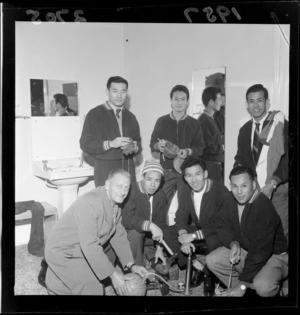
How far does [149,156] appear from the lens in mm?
2086

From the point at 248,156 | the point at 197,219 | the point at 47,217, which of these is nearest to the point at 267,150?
the point at 248,156

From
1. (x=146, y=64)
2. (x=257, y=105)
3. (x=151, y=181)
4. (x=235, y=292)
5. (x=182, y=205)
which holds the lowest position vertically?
(x=235, y=292)

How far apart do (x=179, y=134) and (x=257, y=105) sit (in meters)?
0.36

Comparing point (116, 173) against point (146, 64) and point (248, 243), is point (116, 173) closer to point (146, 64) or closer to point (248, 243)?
point (146, 64)

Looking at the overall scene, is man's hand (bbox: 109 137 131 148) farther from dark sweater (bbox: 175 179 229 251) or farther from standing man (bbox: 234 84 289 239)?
standing man (bbox: 234 84 289 239)

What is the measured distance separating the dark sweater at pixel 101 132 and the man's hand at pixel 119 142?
14 mm

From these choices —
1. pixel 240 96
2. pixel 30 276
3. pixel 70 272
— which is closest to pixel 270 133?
pixel 240 96

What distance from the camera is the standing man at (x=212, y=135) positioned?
205cm

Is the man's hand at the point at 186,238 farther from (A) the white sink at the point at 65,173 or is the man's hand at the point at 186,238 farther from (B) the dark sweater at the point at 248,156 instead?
(A) the white sink at the point at 65,173

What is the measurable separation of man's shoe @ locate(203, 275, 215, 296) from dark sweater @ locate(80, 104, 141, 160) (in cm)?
→ 68

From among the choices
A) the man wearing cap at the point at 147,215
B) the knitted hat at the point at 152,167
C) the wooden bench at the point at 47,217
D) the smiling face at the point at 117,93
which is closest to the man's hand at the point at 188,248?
the man wearing cap at the point at 147,215

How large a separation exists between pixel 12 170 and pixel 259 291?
1217mm

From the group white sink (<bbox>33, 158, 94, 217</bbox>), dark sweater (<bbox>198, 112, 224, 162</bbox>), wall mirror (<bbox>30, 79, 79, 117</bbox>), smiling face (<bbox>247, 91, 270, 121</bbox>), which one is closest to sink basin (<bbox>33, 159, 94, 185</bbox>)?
white sink (<bbox>33, 158, 94, 217</bbox>)

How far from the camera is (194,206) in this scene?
210cm
